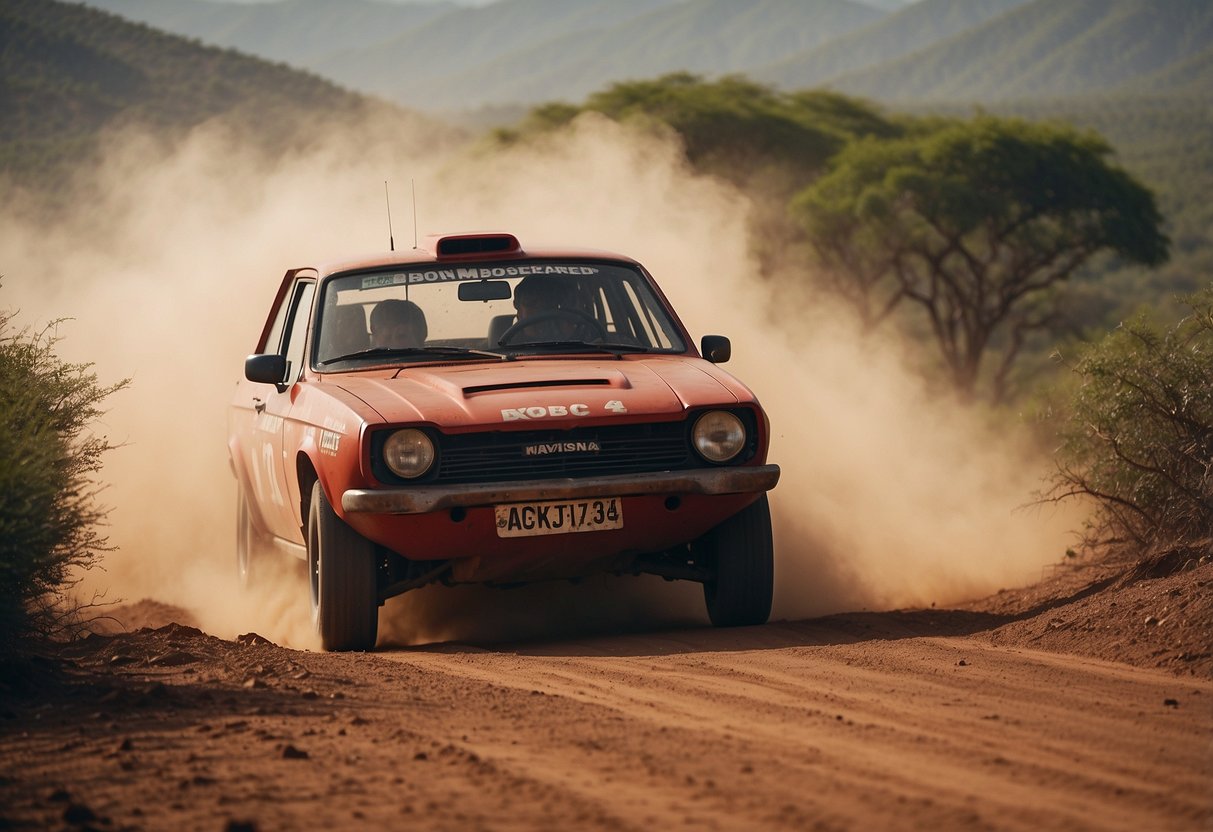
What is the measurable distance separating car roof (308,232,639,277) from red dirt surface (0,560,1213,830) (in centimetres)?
184

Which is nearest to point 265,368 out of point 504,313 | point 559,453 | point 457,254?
point 457,254

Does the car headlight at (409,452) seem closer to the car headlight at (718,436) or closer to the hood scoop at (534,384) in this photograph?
the hood scoop at (534,384)

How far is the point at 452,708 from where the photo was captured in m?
5.56

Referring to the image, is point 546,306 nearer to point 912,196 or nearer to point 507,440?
point 507,440

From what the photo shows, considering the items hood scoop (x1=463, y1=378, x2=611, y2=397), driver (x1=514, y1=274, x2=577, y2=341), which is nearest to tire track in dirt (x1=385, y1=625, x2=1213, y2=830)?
hood scoop (x1=463, y1=378, x2=611, y2=397)

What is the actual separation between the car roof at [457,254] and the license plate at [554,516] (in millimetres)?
1761

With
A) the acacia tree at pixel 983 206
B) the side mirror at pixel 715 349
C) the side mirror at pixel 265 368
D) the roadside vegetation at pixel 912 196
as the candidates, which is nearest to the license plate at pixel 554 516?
the side mirror at pixel 715 349

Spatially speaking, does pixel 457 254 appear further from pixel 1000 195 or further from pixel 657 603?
pixel 1000 195

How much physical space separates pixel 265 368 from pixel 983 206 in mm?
27184

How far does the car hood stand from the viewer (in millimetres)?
6785

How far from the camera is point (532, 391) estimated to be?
22.9ft

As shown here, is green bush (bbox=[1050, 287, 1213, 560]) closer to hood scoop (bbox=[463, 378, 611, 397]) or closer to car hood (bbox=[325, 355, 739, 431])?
car hood (bbox=[325, 355, 739, 431])

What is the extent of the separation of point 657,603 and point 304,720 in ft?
10.3

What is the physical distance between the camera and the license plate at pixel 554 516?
6.80 meters
